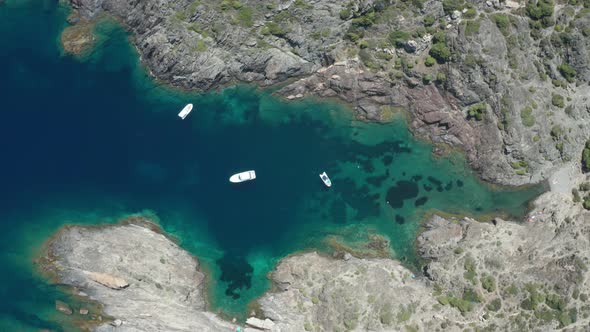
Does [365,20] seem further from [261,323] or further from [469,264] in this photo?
[261,323]

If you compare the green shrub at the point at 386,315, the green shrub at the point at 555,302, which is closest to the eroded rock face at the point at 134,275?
the green shrub at the point at 386,315

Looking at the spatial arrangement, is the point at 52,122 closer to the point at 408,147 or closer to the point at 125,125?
the point at 125,125

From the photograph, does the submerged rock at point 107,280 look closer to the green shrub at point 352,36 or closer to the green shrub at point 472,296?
the green shrub at point 352,36

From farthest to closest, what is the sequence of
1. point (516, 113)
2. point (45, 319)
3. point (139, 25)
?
point (139, 25) → point (516, 113) → point (45, 319)

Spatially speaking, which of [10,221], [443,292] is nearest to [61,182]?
[10,221]

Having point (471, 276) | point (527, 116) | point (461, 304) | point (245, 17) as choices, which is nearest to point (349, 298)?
point (461, 304)

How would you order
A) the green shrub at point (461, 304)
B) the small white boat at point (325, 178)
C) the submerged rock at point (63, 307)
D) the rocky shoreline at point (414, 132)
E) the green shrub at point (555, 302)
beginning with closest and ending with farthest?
the submerged rock at point (63, 307)
the green shrub at point (555, 302)
the rocky shoreline at point (414, 132)
the green shrub at point (461, 304)
the small white boat at point (325, 178)
